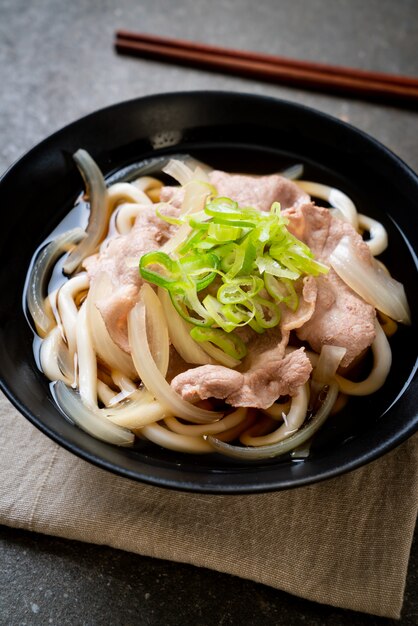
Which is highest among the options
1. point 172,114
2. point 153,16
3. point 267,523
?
point 153,16

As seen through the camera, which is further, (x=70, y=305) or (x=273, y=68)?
(x=273, y=68)

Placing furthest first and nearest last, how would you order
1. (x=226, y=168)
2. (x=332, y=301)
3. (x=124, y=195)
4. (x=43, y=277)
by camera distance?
(x=226, y=168) → (x=124, y=195) → (x=43, y=277) → (x=332, y=301)

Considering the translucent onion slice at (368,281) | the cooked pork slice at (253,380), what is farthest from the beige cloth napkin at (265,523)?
the translucent onion slice at (368,281)

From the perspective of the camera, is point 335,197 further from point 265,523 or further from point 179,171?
point 265,523

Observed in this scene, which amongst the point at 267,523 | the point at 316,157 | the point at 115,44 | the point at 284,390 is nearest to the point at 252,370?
the point at 284,390

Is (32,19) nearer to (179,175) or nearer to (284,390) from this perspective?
(179,175)

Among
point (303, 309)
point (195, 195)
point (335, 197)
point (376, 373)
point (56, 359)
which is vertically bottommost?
point (56, 359)

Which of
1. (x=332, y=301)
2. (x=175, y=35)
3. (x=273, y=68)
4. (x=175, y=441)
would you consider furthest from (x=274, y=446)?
(x=175, y=35)
